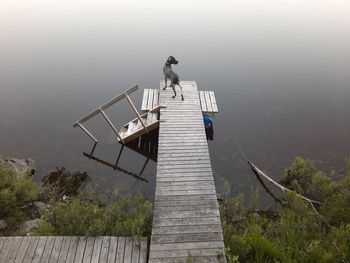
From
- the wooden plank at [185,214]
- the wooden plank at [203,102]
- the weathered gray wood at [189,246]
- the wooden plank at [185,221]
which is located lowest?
the weathered gray wood at [189,246]

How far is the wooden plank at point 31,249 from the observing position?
20.8 ft

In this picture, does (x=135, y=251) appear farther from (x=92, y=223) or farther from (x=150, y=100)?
(x=150, y=100)

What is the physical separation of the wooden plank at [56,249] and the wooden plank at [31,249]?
15.2 inches

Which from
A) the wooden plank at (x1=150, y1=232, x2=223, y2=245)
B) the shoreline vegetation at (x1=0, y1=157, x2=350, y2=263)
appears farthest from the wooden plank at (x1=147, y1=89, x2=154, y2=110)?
the wooden plank at (x1=150, y1=232, x2=223, y2=245)

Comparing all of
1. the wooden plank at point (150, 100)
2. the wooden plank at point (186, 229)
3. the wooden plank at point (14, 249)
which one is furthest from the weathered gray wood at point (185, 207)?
the wooden plank at point (150, 100)

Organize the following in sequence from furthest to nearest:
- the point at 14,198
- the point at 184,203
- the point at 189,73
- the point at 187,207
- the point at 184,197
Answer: the point at 189,73 < the point at 14,198 < the point at 184,197 < the point at 184,203 < the point at 187,207

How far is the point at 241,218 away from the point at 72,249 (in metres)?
4.48

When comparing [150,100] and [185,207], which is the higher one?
[150,100]

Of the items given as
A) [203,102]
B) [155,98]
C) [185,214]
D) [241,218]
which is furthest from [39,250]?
[203,102]

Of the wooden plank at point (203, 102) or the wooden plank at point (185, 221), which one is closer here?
the wooden plank at point (185, 221)

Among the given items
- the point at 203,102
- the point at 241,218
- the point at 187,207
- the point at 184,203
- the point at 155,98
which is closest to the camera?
the point at 187,207

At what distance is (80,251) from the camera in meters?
6.50

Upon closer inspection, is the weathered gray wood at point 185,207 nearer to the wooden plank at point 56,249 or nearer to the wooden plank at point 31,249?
the wooden plank at point 56,249

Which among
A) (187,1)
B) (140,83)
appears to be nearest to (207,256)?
(140,83)
